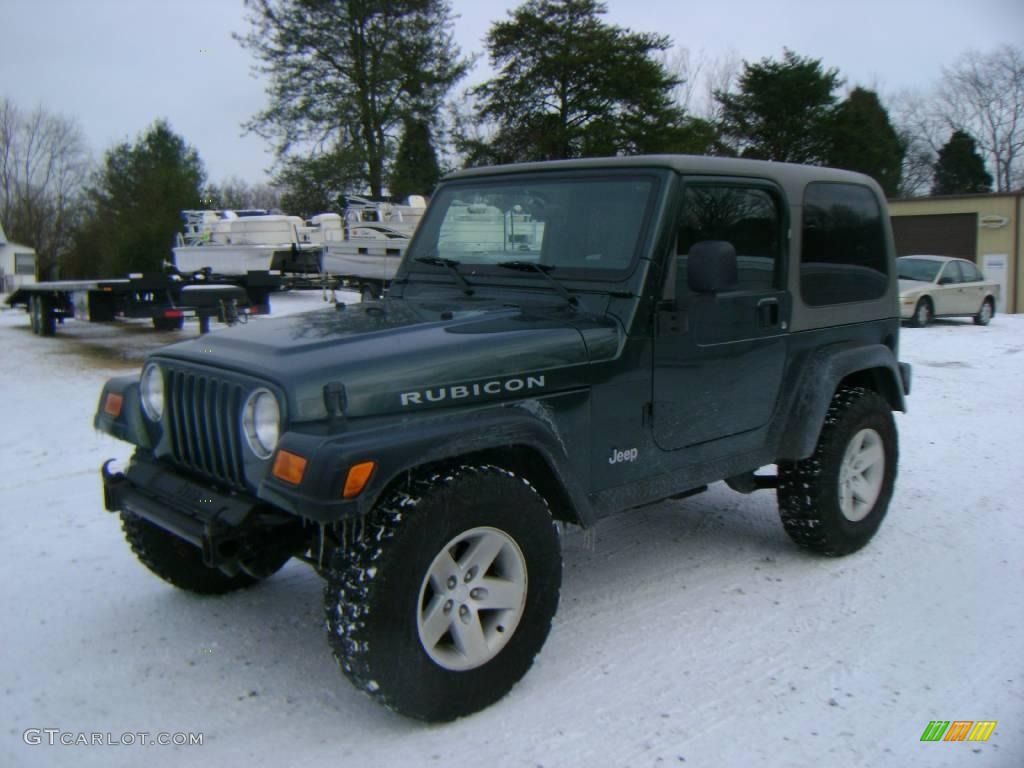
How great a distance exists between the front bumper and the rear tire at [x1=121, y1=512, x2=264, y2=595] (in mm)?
406

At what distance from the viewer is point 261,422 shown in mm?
2912

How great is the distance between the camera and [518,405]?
3217mm

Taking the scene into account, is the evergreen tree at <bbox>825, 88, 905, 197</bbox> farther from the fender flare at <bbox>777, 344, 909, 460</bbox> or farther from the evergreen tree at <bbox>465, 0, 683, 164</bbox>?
the fender flare at <bbox>777, 344, 909, 460</bbox>

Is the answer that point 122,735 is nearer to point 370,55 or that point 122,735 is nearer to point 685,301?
point 685,301

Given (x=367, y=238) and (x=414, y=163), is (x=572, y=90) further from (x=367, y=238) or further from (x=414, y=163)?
(x=367, y=238)

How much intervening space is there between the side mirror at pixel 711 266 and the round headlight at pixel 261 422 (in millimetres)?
1741

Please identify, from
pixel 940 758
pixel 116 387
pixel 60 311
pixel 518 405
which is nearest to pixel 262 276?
pixel 60 311

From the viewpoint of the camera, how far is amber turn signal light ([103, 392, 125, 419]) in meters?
3.64

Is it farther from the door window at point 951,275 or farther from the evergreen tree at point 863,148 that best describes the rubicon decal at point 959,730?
the evergreen tree at point 863,148

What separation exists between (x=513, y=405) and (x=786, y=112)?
3229cm

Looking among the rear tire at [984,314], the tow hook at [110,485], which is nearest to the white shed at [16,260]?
the rear tire at [984,314]

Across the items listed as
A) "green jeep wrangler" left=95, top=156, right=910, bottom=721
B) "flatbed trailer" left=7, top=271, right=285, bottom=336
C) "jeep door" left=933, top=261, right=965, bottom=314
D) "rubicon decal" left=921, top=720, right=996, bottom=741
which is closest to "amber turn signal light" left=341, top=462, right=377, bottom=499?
"green jeep wrangler" left=95, top=156, right=910, bottom=721

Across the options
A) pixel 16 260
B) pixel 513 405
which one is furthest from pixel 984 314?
pixel 16 260

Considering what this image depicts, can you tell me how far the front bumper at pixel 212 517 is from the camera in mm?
2920
